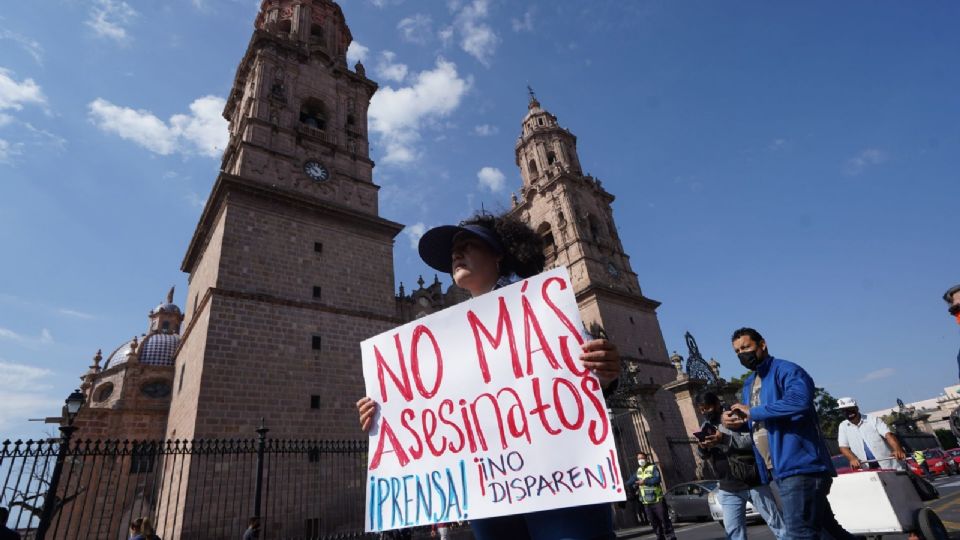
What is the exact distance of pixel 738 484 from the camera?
177 inches

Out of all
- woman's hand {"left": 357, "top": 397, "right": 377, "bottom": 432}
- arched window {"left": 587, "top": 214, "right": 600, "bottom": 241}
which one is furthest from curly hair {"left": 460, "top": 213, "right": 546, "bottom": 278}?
arched window {"left": 587, "top": 214, "right": 600, "bottom": 241}

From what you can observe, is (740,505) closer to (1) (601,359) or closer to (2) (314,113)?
(1) (601,359)

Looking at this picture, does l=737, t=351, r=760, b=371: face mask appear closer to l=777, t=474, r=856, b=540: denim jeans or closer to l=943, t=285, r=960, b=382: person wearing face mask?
l=777, t=474, r=856, b=540: denim jeans

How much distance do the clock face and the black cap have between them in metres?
16.1

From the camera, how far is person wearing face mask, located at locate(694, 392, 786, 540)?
4309 millimetres

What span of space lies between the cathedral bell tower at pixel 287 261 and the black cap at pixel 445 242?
11.4 metres

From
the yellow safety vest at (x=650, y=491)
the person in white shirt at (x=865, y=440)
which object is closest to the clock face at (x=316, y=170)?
the yellow safety vest at (x=650, y=491)

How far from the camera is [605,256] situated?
1096 inches

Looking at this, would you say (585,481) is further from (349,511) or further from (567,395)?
(349,511)

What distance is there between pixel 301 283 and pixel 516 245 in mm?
13855

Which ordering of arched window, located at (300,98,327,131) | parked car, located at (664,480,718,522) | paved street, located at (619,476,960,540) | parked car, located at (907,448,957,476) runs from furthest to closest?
arched window, located at (300,98,327,131)
parked car, located at (907,448,957,476)
parked car, located at (664,480,718,522)
paved street, located at (619,476,960,540)

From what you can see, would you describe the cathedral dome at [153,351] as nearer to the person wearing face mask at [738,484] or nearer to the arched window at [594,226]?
the arched window at [594,226]

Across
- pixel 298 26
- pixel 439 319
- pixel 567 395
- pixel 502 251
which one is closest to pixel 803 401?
pixel 567 395

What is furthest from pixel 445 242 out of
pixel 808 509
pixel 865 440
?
pixel 865 440
